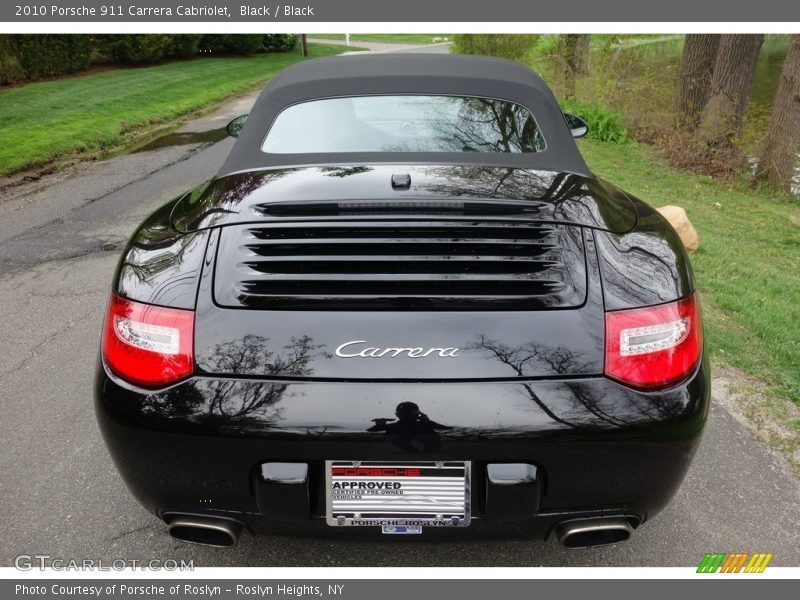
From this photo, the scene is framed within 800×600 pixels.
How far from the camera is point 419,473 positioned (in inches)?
75.1

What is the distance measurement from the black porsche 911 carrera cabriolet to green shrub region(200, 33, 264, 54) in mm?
28373

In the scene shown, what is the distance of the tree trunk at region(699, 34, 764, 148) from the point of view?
1132 centimetres

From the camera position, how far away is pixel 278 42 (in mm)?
31828

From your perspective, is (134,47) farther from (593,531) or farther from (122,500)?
(593,531)

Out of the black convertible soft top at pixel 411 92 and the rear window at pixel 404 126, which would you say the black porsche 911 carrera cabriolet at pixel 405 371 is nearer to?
the black convertible soft top at pixel 411 92

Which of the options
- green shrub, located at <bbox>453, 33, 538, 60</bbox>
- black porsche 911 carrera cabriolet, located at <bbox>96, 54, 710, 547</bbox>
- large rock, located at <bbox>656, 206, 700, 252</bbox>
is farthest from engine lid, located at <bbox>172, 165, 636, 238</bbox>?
green shrub, located at <bbox>453, 33, 538, 60</bbox>

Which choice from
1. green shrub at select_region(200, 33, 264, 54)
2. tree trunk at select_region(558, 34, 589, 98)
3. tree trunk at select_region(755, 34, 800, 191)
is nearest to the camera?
tree trunk at select_region(755, 34, 800, 191)

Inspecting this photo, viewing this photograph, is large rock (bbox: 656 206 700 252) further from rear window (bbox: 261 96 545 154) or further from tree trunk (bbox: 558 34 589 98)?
tree trunk (bbox: 558 34 589 98)

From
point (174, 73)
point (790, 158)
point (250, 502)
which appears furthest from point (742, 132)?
point (174, 73)

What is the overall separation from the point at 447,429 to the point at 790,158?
425 inches

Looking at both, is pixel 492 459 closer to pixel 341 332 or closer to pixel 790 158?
pixel 341 332

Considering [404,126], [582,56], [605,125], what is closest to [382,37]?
[582,56]

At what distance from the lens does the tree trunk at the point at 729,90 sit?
37.1ft

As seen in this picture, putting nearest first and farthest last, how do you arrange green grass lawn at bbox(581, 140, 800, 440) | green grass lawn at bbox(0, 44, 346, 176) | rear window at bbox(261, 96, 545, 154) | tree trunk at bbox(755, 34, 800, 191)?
rear window at bbox(261, 96, 545, 154) < green grass lawn at bbox(581, 140, 800, 440) < tree trunk at bbox(755, 34, 800, 191) < green grass lawn at bbox(0, 44, 346, 176)
